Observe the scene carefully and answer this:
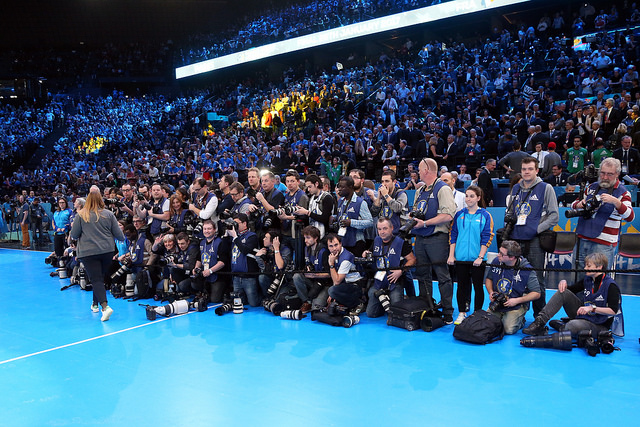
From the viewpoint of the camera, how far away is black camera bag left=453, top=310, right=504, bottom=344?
5.36 m

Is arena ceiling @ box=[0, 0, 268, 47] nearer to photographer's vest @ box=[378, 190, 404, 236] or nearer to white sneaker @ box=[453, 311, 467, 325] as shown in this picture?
photographer's vest @ box=[378, 190, 404, 236]

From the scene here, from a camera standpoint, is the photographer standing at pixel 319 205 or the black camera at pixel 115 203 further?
the black camera at pixel 115 203

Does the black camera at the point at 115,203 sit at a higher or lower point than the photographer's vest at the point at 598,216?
higher

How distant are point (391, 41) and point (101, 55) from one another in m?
24.7

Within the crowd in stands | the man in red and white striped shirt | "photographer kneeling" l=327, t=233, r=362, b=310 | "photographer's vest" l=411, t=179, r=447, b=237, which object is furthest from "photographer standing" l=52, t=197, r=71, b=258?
the crowd in stands

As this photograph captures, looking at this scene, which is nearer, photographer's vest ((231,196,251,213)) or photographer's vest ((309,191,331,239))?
photographer's vest ((309,191,331,239))

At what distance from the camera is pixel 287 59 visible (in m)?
32.1

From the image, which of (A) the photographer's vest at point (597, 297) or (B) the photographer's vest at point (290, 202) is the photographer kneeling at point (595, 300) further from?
(B) the photographer's vest at point (290, 202)

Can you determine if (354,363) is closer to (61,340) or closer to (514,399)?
(514,399)

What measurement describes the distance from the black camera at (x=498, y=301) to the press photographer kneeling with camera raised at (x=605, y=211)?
3.63 feet

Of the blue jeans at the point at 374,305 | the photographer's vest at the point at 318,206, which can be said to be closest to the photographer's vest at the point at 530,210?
the blue jeans at the point at 374,305

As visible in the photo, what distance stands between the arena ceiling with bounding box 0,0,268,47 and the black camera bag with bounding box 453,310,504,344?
3597 centimetres

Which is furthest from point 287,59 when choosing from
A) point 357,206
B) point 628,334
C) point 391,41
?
point 628,334

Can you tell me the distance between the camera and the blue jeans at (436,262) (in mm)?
6160
